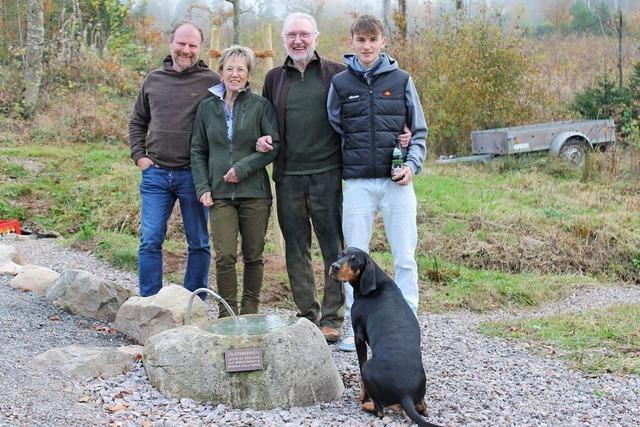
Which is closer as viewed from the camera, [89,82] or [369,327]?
[369,327]

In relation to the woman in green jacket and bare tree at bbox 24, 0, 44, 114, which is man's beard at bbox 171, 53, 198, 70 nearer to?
the woman in green jacket

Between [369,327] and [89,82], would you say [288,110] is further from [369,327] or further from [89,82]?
[89,82]

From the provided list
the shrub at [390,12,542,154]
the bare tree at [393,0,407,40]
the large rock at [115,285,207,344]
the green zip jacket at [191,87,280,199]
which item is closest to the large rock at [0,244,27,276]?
the large rock at [115,285,207,344]

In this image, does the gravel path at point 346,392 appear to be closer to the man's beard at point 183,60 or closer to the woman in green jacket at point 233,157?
the woman in green jacket at point 233,157

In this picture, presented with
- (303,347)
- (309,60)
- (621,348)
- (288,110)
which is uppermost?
(309,60)

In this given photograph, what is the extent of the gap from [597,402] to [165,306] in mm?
3054

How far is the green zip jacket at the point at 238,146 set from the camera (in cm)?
571

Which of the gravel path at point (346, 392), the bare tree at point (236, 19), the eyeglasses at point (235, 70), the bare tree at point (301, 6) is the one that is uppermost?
the bare tree at point (301, 6)

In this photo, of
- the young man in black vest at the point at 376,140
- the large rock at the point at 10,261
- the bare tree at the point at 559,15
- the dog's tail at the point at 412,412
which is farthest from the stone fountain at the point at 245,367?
the bare tree at the point at 559,15

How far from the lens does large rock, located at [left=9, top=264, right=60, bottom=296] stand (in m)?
7.03

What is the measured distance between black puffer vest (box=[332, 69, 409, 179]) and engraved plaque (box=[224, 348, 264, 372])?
1.57 meters

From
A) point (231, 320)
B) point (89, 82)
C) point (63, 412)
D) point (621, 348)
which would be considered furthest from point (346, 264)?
point (89, 82)

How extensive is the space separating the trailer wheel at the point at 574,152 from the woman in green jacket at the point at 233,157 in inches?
383

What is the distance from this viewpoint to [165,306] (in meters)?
5.76
